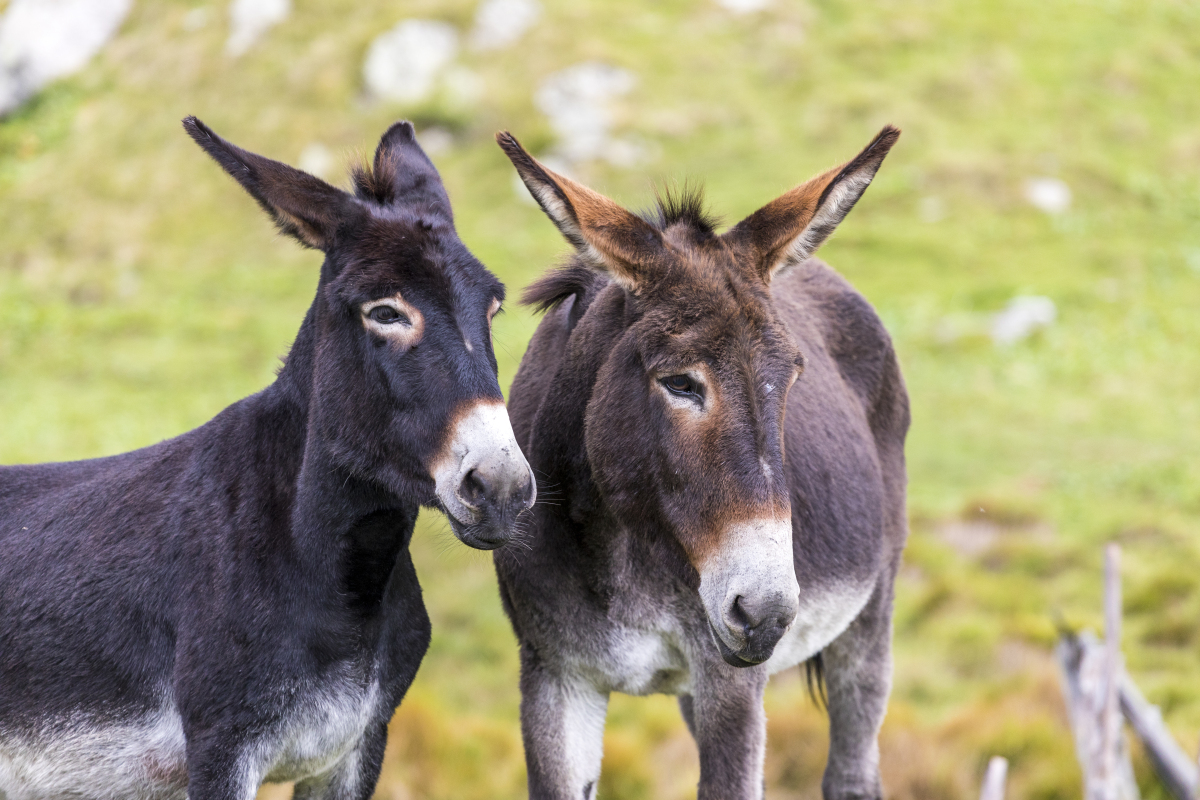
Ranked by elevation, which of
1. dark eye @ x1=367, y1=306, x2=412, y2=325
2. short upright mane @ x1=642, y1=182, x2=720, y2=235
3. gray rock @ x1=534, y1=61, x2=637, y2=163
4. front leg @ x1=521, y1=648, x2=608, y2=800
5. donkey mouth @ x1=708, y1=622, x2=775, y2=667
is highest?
dark eye @ x1=367, y1=306, x2=412, y2=325

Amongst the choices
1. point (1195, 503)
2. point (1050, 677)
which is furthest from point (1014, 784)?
point (1195, 503)

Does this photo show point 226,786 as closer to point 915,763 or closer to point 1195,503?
point 915,763

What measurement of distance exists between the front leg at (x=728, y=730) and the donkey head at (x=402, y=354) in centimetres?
108

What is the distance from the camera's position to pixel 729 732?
3727 millimetres

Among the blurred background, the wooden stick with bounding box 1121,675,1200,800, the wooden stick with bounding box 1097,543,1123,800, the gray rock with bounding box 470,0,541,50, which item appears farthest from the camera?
the gray rock with bounding box 470,0,541,50

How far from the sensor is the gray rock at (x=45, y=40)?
2844cm

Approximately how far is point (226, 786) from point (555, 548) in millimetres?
1316

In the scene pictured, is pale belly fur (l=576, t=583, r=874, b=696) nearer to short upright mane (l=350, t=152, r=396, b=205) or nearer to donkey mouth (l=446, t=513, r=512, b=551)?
donkey mouth (l=446, t=513, r=512, b=551)

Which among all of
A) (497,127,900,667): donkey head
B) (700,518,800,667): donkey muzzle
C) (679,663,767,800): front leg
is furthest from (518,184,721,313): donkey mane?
(679,663,767,800): front leg

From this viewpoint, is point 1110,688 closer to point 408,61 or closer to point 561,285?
point 561,285

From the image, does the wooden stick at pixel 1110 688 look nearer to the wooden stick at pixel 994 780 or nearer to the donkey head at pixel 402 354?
the wooden stick at pixel 994 780

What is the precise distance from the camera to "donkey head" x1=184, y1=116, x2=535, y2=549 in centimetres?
309

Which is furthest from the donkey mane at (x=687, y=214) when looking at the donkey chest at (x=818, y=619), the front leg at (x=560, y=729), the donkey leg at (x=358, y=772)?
the donkey leg at (x=358, y=772)

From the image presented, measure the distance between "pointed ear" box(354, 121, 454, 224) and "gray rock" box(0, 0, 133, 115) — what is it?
29286mm
